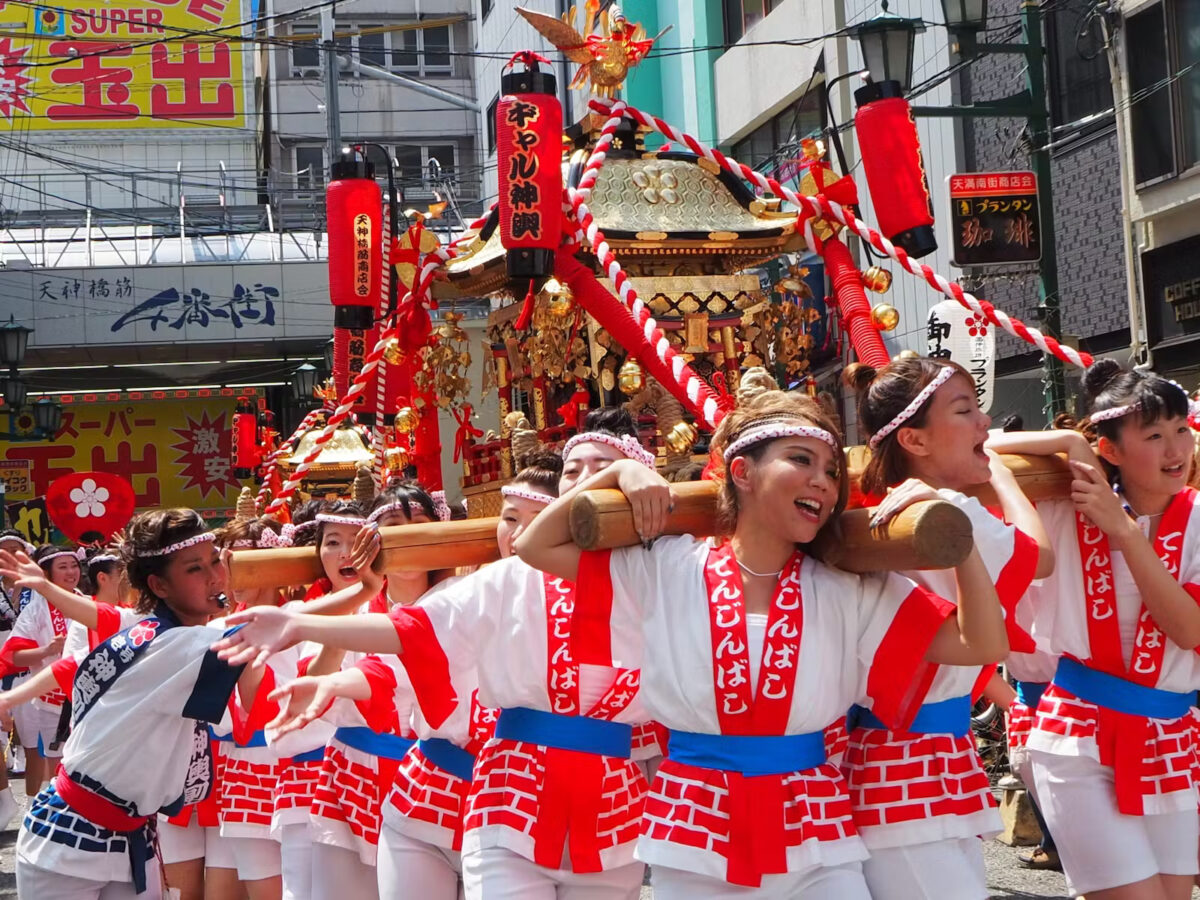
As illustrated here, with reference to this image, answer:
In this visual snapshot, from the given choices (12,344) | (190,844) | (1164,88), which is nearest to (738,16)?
(1164,88)

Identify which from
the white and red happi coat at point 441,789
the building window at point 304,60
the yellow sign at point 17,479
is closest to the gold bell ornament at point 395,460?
the white and red happi coat at point 441,789

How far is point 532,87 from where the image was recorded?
8742 mm

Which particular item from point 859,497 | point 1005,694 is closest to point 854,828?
point 859,497

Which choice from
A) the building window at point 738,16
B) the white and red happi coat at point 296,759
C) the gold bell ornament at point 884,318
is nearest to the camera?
the white and red happi coat at point 296,759

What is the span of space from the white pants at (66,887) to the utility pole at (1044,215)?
5.79 metres

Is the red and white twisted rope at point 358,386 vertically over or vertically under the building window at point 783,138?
under

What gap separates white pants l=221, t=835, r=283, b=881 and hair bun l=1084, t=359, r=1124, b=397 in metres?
3.12

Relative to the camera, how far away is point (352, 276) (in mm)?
11141

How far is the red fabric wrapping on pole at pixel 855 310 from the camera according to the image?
25.6ft

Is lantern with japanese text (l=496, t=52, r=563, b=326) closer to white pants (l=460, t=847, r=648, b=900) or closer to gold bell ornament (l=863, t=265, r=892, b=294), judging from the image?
gold bell ornament (l=863, t=265, r=892, b=294)

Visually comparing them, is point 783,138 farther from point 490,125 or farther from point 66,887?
point 66,887

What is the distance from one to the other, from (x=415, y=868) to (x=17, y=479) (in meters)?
22.6

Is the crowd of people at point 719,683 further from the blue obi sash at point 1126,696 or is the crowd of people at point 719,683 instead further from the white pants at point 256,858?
the white pants at point 256,858

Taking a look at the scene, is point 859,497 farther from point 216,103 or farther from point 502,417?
point 216,103
